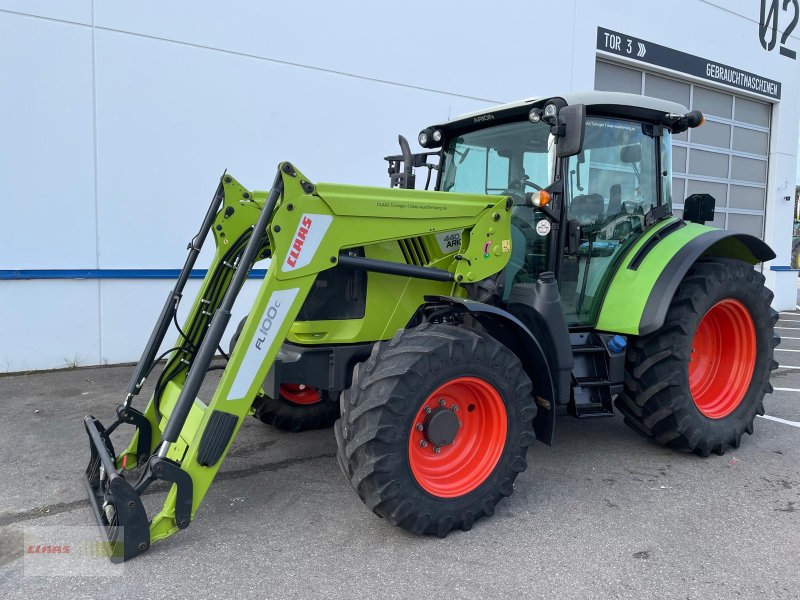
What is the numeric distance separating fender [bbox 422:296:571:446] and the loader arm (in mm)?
230

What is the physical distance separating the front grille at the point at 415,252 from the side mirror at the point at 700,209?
2.55m

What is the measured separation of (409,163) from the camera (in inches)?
178

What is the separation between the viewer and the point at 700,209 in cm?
512

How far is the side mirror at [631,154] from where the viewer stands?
428 cm

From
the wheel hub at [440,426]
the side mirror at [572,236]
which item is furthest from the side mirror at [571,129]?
the wheel hub at [440,426]

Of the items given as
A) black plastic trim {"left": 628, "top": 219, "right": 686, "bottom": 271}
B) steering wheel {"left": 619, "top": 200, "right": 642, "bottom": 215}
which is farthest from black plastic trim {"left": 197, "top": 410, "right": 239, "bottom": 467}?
steering wheel {"left": 619, "top": 200, "right": 642, "bottom": 215}

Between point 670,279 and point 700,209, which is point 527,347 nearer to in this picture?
point 670,279

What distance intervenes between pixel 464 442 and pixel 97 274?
4.80m

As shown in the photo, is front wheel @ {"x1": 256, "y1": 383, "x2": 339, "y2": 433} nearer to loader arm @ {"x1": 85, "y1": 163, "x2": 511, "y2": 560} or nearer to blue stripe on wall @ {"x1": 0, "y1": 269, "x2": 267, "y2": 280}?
loader arm @ {"x1": 85, "y1": 163, "x2": 511, "y2": 560}

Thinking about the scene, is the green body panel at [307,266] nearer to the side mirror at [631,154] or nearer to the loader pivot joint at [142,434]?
the loader pivot joint at [142,434]

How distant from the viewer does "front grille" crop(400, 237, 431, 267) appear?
12.0ft

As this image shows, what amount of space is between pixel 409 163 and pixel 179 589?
9.93ft

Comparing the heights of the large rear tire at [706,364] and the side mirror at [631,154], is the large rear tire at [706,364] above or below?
below

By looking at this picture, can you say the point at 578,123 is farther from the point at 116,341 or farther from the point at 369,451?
the point at 116,341
